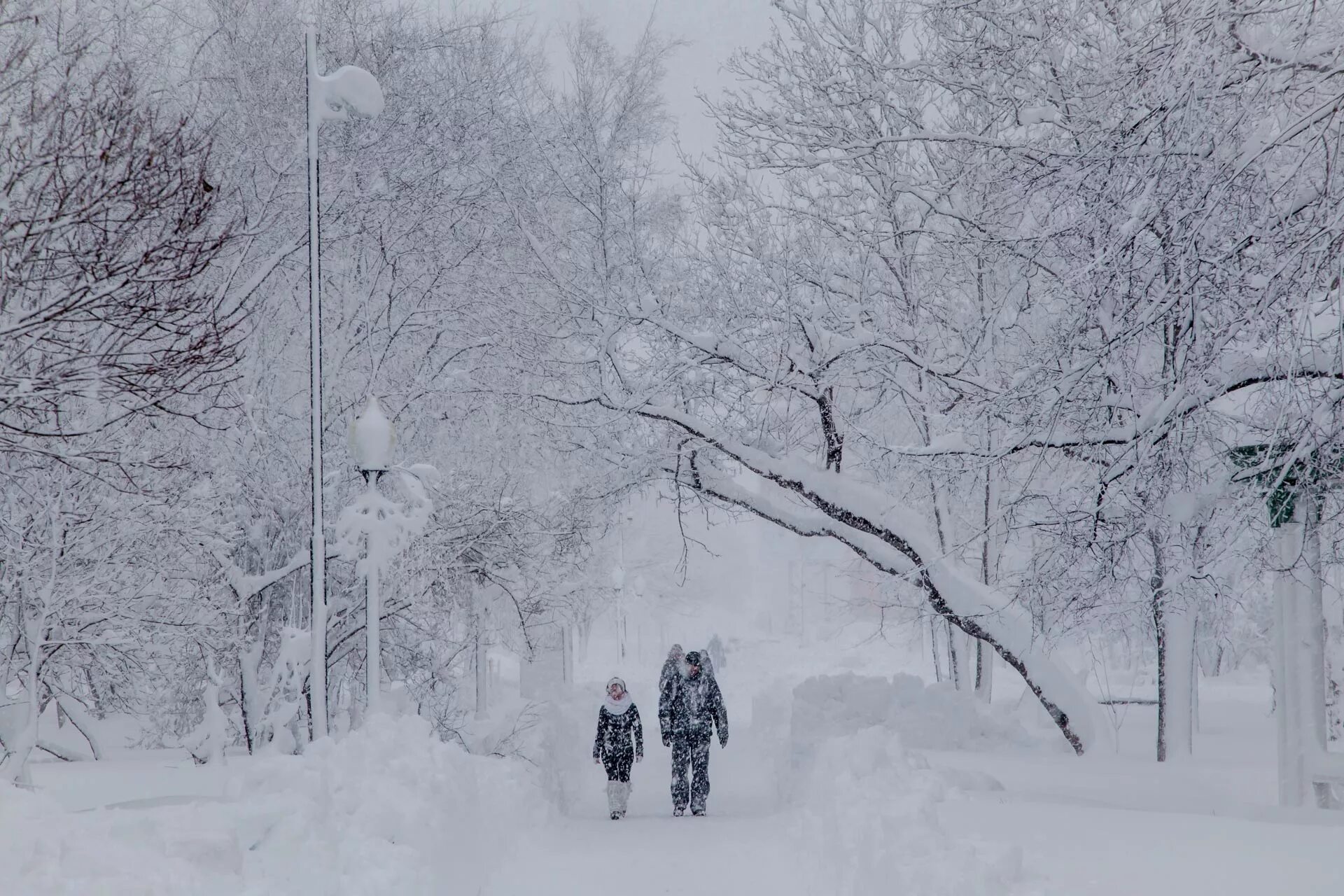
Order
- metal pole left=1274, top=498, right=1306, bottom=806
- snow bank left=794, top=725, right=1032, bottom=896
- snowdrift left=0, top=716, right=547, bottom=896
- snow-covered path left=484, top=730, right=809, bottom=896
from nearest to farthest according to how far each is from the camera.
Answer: snowdrift left=0, top=716, right=547, bottom=896 → snow bank left=794, top=725, right=1032, bottom=896 → metal pole left=1274, top=498, right=1306, bottom=806 → snow-covered path left=484, top=730, right=809, bottom=896

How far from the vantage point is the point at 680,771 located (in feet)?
39.7

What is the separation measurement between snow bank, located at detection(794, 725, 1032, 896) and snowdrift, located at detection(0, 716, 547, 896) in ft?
8.54

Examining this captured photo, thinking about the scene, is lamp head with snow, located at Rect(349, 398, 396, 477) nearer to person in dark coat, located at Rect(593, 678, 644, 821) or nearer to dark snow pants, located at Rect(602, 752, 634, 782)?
person in dark coat, located at Rect(593, 678, 644, 821)

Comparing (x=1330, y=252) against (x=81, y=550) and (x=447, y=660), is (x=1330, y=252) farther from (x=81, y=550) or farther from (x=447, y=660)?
(x=447, y=660)

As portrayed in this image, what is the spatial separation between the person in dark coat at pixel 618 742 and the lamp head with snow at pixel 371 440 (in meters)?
3.78

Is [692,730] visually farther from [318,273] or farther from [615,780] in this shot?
[318,273]

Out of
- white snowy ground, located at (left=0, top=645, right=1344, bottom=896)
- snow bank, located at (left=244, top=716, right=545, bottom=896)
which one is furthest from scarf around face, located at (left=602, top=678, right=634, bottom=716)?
snow bank, located at (left=244, top=716, right=545, bottom=896)

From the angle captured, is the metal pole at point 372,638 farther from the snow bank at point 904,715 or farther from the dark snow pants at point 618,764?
the snow bank at point 904,715

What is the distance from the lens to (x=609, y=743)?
1177cm

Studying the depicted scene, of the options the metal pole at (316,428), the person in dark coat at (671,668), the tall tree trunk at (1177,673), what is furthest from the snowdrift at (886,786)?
the metal pole at (316,428)

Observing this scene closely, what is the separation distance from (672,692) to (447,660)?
4574 mm

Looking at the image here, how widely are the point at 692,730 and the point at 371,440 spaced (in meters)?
4.85

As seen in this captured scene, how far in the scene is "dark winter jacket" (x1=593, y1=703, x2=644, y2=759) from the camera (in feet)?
38.6

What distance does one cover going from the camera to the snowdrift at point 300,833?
16.2 feet
